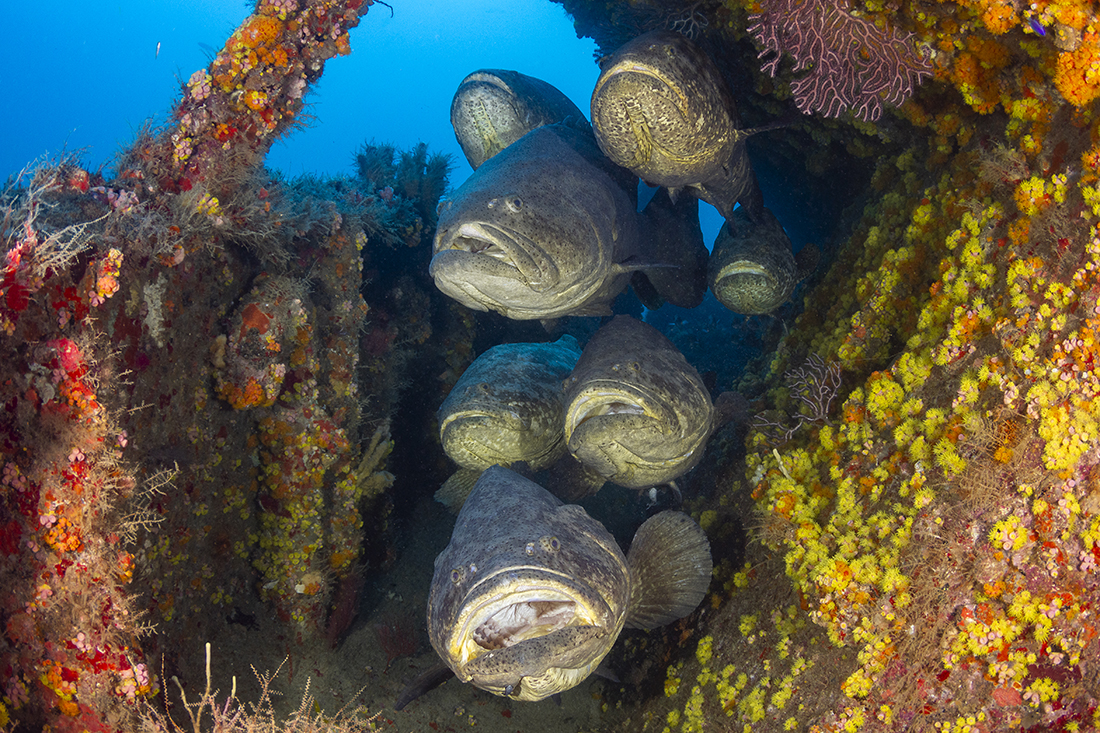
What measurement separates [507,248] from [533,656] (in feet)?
8.24

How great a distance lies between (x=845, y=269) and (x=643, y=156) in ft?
6.30

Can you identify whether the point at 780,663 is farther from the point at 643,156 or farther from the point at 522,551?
the point at 643,156

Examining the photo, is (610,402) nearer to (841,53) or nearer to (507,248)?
(507,248)

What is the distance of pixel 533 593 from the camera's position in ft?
9.29

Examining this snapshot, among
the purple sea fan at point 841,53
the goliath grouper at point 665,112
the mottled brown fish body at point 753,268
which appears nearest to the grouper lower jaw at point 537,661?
the mottled brown fish body at point 753,268

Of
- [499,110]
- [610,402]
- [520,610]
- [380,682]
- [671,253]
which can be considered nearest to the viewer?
[520,610]

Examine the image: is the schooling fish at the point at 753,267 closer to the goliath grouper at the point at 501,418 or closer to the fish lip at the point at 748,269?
the fish lip at the point at 748,269

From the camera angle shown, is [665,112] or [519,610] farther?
[665,112]

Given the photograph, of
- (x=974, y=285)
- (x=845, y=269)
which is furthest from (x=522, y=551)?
(x=845, y=269)

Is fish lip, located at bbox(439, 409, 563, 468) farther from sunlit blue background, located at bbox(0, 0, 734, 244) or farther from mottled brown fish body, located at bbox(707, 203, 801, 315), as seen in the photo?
sunlit blue background, located at bbox(0, 0, 734, 244)

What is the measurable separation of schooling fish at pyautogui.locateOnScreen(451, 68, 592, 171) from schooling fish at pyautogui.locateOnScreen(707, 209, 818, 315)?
193 cm

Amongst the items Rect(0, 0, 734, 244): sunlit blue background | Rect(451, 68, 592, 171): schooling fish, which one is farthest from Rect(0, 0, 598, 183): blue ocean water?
Rect(451, 68, 592, 171): schooling fish

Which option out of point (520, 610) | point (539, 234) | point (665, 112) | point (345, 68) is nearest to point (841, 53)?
point (665, 112)

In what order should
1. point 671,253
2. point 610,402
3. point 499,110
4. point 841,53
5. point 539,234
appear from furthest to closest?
point 671,253 < point 499,110 < point 610,402 < point 539,234 < point 841,53
